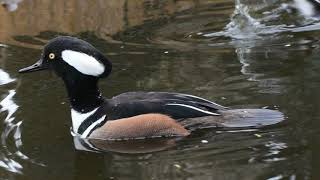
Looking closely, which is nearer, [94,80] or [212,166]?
[212,166]

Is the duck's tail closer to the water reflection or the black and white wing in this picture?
the black and white wing

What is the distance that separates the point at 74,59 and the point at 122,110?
0.76m

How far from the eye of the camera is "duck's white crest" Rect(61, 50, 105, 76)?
8.10 m

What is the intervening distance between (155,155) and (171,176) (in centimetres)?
67

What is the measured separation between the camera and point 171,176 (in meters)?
6.95

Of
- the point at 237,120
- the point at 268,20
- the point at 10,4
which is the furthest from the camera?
the point at 10,4

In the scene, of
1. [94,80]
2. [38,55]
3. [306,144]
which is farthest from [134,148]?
[38,55]

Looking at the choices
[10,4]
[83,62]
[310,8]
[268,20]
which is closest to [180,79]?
[83,62]

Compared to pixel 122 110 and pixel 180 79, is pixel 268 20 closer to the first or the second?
pixel 180 79

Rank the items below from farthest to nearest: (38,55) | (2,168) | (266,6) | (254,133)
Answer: (266,6) < (38,55) < (254,133) < (2,168)

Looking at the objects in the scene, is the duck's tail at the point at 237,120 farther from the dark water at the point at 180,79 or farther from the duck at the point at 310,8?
the duck at the point at 310,8

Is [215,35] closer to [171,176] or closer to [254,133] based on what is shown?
[254,133]

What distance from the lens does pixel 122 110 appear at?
26.6 ft

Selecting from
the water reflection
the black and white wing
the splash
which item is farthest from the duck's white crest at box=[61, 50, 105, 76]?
the water reflection
